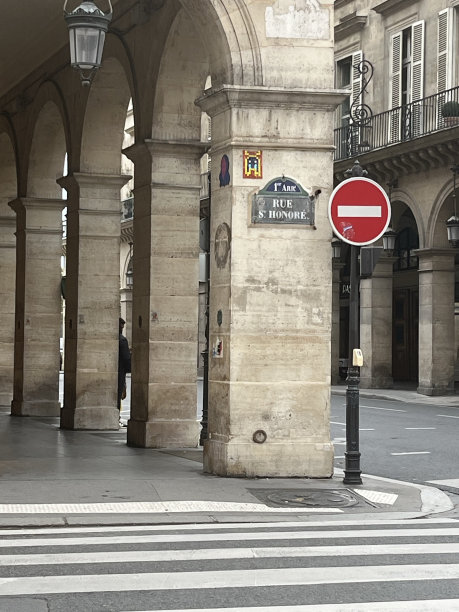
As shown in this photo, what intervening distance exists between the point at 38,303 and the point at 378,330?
1668 centimetres

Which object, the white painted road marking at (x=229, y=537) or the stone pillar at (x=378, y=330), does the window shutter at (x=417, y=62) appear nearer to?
the stone pillar at (x=378, y=330)

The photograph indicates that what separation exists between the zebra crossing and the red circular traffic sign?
3.72m

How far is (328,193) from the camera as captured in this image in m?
13.4

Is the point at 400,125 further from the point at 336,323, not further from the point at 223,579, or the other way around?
the point at 223,579

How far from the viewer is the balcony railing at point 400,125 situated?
113 feet

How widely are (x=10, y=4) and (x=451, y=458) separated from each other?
10.1 metres

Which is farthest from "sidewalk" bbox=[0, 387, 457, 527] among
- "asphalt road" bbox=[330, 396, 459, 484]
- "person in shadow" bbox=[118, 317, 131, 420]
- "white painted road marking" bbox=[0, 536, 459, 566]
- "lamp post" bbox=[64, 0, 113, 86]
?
"person in shadow" bbox=[118, 317, 131, 420]

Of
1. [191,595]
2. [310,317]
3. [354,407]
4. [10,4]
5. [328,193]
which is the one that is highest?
[10,4]

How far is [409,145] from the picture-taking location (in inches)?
1401

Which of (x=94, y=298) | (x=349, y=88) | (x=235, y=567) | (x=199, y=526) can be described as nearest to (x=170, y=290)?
(x=94, y=298)

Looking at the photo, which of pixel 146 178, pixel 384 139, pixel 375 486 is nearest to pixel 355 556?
pixel 375 486

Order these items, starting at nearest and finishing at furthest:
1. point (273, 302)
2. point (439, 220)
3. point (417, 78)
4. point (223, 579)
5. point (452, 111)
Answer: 1. point (223, 579)
2. point (273, 302)
3. point (452, 111)
4. point (439, 220)
5. point (417, 78)

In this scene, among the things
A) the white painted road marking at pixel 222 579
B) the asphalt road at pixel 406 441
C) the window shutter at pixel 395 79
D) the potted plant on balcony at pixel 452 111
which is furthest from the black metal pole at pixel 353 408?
the window shutter at pixel 395 79

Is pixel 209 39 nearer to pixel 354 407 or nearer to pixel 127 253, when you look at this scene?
pixel 354 407
